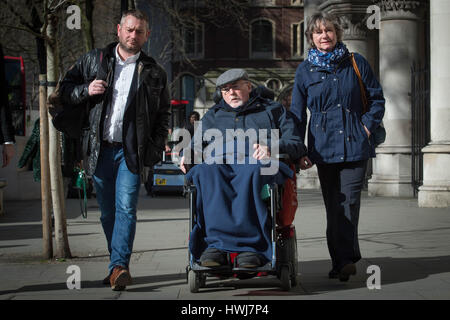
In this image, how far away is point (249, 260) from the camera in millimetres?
5895

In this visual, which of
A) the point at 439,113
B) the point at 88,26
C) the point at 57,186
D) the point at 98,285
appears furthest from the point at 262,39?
the point at 98,285

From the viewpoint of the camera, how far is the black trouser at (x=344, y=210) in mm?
6727

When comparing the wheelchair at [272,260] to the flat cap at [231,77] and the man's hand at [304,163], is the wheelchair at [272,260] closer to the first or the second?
the man's hand at [304,163]

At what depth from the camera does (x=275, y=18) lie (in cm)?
6081

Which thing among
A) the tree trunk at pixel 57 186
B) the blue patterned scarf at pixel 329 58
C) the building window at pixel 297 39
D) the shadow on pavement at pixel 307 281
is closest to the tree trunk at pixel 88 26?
the tree trunk at pixel 57 186

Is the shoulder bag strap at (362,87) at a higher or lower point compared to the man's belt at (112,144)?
higher

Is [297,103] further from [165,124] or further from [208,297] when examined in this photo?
[208,297]

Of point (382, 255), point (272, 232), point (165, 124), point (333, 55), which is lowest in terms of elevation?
point (382, 255)

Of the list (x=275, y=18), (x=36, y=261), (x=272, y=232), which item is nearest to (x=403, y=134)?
(x=36, y=261)

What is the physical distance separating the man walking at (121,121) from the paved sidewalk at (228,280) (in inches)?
21.6

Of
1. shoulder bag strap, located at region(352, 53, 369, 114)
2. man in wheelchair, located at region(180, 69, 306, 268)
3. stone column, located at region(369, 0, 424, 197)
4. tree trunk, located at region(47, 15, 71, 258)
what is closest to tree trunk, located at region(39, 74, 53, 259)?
tree trunk, located at region(47, 15, 71, 258)

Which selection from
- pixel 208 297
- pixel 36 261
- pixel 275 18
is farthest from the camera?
pixel 275 18

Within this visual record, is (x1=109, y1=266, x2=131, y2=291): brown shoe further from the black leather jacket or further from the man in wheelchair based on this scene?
the black leather jacket

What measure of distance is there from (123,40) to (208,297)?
7.00ft
